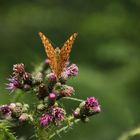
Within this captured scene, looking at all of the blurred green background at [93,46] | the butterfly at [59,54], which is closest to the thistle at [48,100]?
the butterfly at [59,54]

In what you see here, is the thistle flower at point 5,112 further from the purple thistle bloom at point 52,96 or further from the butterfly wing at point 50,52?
the butterfly wing at point 50,52

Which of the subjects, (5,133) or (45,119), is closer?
(5,133)

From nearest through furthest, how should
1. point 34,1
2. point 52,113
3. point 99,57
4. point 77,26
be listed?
point 52,113, point 99,57, point 77,26, point 34,1

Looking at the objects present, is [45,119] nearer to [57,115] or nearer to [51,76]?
[57,115]

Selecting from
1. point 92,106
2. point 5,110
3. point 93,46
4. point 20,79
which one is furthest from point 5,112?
point 93,46

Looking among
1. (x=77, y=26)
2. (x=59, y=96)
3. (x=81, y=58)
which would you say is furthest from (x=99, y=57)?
(x=59, y=96)

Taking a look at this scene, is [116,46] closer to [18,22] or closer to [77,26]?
[77,26]
